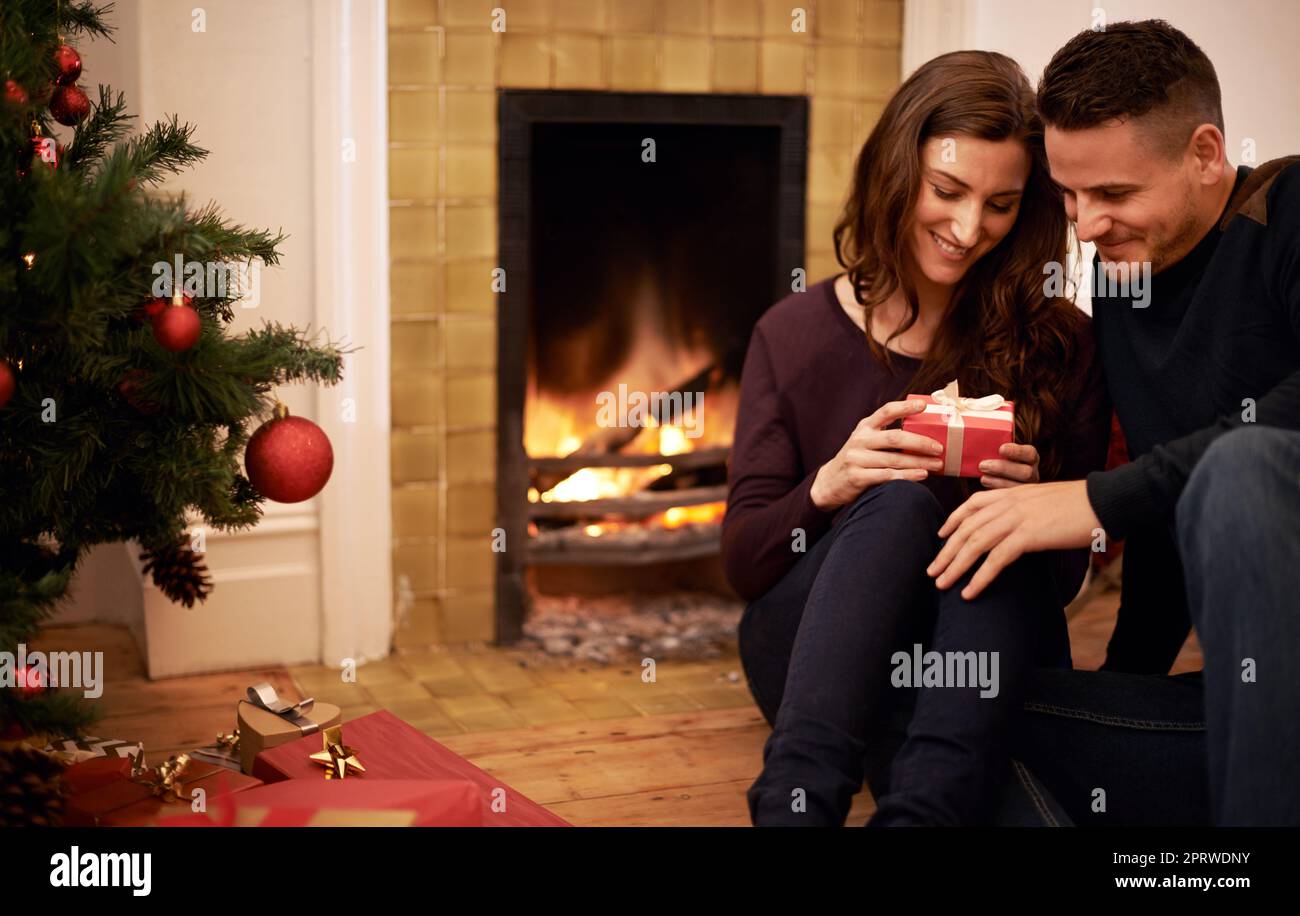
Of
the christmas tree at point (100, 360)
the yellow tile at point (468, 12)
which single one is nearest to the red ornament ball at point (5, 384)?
the christmas tree at point (100, 360)

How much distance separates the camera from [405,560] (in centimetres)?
239

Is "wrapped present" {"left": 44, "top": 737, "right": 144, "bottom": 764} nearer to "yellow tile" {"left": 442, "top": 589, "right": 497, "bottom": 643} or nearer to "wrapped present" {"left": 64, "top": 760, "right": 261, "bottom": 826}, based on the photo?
"wrapped present" {"left": 64, "top": 760, "right": 261, "bottom": 826}

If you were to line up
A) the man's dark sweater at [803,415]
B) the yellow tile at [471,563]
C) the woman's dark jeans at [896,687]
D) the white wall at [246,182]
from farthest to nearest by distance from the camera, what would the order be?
the yellow tile at [471,563]
the white wall at [246,182]
the man's dark sweater at [803,415]
the woman's dark jeans at [896,687]

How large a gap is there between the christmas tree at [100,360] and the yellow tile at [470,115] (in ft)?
2.61

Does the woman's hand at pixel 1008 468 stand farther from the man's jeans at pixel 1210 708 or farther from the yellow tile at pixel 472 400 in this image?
the yellow tile at pixel 472 400

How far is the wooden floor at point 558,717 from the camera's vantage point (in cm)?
179

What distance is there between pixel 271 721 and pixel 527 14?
1351mm

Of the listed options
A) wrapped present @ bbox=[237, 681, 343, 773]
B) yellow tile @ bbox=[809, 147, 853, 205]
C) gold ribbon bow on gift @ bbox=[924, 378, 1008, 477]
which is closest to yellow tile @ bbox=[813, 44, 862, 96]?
yellow tile @ bbox=[809, 147, 853, 205]

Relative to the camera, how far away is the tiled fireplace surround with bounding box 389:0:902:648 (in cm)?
228

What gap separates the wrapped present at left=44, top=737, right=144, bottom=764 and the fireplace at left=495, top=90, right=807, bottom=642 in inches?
36.8

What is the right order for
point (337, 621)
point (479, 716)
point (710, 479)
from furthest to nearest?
point (710, 479) → point (337, 621) → point (479, 716)

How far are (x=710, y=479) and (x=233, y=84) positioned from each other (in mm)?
1199

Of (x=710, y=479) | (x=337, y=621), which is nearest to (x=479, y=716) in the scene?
(x=337, y=621)

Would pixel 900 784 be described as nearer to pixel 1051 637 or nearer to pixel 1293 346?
pixel 1051 637
